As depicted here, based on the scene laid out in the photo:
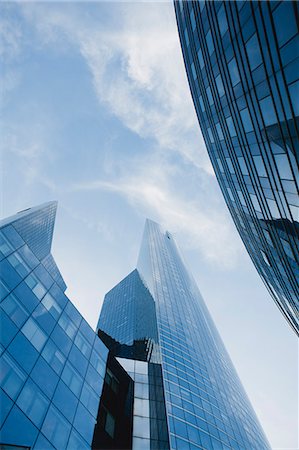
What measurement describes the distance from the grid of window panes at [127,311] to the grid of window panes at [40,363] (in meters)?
61.8

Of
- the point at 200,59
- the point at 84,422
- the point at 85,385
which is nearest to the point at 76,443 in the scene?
the point at 84,422

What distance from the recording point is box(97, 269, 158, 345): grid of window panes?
9569 cm

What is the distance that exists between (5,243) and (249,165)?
881 inches

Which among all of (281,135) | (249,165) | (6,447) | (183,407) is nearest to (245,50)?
(281,135)

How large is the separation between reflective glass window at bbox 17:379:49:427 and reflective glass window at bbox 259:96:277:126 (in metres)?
→ 24.0

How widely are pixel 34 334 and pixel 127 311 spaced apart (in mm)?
104857

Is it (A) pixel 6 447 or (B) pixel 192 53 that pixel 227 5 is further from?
(A) pixel 6 447

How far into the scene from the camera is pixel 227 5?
19234 mm

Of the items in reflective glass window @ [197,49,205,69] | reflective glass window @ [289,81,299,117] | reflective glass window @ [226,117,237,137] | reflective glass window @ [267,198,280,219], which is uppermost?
reflective glass window @ [197,49,205,69]

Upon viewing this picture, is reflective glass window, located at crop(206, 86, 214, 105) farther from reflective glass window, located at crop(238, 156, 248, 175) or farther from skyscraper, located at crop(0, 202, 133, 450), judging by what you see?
skyscraper, located at crop(0, 202, 133, 450)

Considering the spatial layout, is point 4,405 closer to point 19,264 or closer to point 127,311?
point 19,264

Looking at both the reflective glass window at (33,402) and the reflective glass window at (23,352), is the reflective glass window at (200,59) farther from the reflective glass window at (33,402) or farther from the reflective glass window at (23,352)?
the reflective glass window at (33,402)

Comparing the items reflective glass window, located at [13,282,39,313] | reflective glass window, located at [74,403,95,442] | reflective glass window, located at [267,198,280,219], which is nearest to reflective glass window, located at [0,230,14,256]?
reflective glass window, located at [13,282,39,313]

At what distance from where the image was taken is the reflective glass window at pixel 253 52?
17188mm
